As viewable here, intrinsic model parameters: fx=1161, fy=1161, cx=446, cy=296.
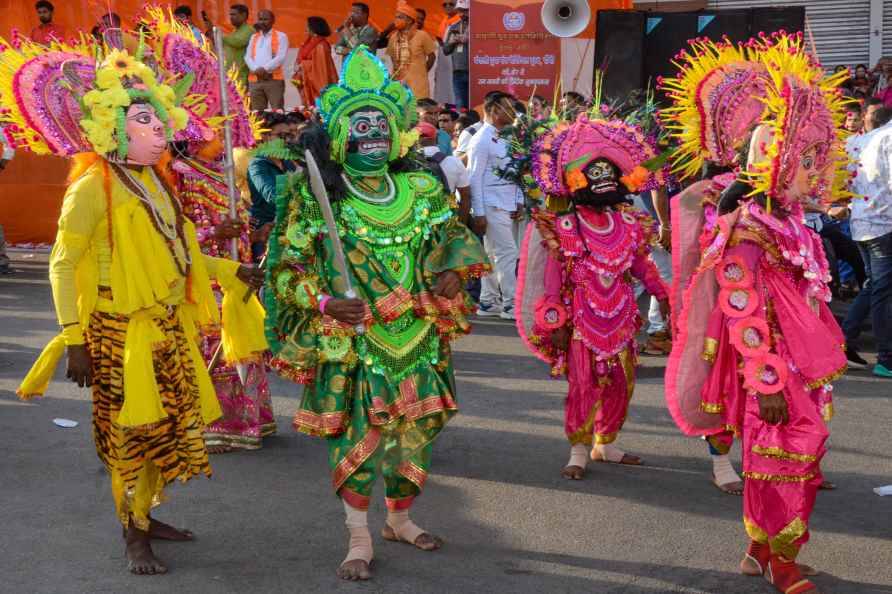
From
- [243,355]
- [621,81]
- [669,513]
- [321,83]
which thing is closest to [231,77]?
[243,355]

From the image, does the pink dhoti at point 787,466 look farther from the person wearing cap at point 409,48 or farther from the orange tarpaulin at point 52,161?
the orange tarpaulin at point 52,161

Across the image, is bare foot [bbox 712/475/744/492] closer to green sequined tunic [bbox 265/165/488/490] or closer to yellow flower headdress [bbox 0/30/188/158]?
green sequined tunic [bbox 265/165/488/490]

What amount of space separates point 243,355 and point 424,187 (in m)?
1.55

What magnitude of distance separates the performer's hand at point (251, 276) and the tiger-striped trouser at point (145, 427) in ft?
1.26

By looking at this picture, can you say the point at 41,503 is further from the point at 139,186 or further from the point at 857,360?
the point at 857,360

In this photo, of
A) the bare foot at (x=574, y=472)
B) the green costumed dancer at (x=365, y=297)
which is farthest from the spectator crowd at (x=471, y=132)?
the bare foot at (x=574, y=472)

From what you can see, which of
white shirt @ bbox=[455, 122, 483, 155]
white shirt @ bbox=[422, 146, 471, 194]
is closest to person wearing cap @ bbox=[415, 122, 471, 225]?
white shirt @ bbox=[422, 146, 471, 194]

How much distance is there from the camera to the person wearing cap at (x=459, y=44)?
14852 millimetres

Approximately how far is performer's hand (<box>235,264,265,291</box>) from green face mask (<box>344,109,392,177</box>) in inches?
28.1

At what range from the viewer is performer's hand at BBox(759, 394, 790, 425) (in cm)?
445

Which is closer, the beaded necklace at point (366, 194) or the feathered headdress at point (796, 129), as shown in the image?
the feathered headdress at point (796, 129)

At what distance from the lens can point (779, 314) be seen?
4.58 m

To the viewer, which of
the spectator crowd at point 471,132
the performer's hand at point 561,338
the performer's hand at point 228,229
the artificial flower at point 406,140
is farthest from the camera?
the spectator crowd at point 471,132

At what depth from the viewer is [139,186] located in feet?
16.1
